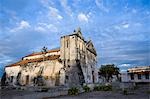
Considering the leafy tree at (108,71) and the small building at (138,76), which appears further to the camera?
the leafy tree at (108,71)

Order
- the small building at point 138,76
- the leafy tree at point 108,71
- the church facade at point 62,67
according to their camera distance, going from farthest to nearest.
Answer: the leafy tree at point 108,71 → the small building at point 138,76 → the church facade at point 62,67

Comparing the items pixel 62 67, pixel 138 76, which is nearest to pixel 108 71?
pixel 138 76

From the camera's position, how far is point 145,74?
132 ft

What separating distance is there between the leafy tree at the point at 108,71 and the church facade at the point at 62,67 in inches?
205

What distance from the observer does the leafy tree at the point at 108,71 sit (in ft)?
163

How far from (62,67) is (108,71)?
16513 mm

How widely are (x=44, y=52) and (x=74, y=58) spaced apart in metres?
10.5

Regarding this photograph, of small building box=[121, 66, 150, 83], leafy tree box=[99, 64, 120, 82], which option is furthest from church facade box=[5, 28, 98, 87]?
small building box=[121, 66, 150, 83]

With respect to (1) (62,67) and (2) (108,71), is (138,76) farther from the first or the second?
(1) (62,67)

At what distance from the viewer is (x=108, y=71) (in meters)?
49.9

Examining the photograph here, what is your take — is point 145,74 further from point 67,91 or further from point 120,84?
point 67,91

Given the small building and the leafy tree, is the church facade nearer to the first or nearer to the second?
the leafy tree

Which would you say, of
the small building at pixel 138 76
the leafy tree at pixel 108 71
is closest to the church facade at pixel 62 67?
the leafy tree at pixel 108 71

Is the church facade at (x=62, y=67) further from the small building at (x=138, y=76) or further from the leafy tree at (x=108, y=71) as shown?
the small building at (x=138, y=76)
